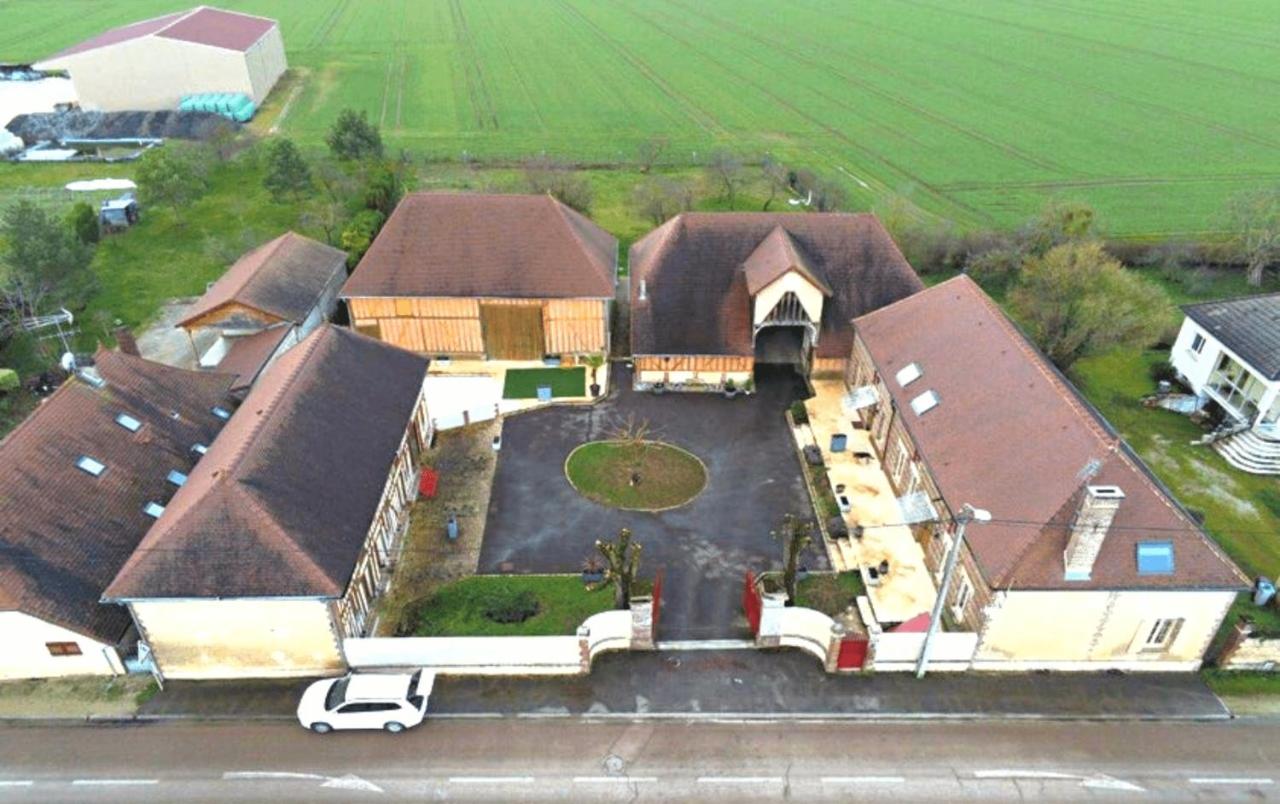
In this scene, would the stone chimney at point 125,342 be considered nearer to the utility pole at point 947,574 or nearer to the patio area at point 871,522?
the patio area at point 871,522

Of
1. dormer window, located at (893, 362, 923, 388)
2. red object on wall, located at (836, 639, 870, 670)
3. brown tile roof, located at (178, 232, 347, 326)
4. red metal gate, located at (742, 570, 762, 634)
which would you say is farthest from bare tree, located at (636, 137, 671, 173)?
red object on wall, located at (836, 639, 870, 670)

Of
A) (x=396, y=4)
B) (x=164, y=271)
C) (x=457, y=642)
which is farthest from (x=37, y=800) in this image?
(x=396, y=4)

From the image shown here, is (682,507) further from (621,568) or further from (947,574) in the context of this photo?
(947,574)

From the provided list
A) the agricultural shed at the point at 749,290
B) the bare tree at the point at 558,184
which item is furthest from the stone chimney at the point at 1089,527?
the bare tree at the point at 558,184

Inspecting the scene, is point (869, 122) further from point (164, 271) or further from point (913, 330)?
point (164, 271)

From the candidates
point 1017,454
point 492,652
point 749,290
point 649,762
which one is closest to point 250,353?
point 492,652
